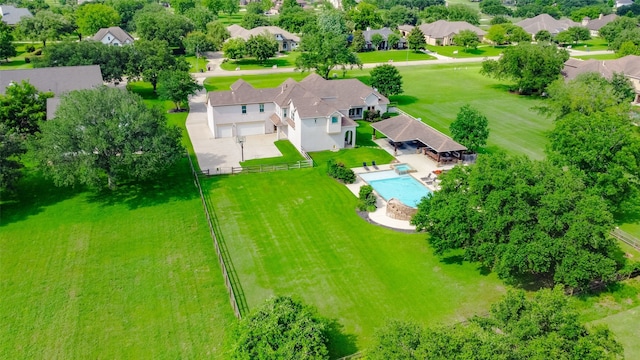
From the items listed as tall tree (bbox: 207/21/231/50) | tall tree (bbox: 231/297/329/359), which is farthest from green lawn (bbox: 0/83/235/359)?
tall tree (bbox: 207/21/231/50)

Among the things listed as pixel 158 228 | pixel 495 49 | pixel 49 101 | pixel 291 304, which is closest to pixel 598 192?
pixel 291 304

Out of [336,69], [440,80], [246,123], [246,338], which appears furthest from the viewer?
[336,69]

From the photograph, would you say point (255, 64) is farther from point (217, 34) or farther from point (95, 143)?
point (95, 143)

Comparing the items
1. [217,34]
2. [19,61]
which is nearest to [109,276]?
[19,61]

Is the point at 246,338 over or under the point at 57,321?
over

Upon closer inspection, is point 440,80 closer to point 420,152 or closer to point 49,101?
point 420,152

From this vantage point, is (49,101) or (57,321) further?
(49,101)

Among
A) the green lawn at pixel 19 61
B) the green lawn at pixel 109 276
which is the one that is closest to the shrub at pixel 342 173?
the green lawn at pixel 109 276
